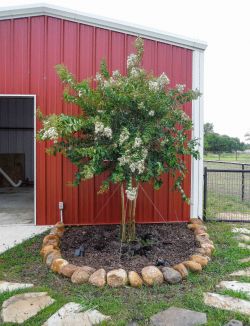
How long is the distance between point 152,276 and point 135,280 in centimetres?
17

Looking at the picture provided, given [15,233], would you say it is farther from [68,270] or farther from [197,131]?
[197,131]

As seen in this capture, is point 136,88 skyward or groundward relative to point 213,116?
groundward

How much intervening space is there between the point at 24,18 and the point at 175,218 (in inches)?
154

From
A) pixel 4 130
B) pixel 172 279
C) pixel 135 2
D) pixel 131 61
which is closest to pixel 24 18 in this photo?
pixel 131 61

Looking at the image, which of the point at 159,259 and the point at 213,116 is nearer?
the point at 159,259

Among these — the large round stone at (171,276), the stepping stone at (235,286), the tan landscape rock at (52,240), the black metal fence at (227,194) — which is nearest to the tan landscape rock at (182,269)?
the large round stone at (171,276)

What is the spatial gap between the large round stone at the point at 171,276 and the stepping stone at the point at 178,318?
49cm

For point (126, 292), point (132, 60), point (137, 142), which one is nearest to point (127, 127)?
point (137, 142)

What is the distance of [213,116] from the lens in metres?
52.7

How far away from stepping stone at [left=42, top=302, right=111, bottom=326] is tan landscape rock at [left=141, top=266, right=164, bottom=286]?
25.1 inches

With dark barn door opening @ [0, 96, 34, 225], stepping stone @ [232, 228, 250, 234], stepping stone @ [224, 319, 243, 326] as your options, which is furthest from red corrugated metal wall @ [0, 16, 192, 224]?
dark barn door opening @ [0, 96, 34, 225]

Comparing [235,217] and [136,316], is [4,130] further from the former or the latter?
[136,316]

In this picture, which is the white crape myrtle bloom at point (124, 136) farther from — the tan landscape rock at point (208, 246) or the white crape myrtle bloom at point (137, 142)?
the tan landscape rock at point (208, 246)

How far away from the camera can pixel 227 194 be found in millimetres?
6855
